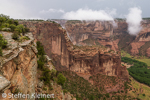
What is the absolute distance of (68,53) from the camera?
4259 cm

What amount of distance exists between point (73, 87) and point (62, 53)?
15.4 meters

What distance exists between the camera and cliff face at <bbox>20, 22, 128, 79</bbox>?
4119 centimetres

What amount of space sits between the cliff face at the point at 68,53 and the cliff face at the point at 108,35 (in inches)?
2284

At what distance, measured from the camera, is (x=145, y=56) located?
114 m

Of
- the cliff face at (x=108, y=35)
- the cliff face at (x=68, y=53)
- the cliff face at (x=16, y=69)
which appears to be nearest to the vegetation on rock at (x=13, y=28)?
the cliff face at (x=16, y=69)

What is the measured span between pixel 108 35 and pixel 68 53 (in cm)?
8823

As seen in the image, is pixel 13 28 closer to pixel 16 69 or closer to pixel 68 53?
pixel 16 69

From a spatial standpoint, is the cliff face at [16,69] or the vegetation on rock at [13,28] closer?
the cliff face at [16,69]

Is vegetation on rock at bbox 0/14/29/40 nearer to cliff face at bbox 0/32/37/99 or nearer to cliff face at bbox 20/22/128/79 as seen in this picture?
cliff face at bbox 0/32/37/99

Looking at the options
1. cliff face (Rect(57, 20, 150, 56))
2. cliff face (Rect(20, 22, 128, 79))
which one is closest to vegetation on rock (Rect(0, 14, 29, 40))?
cliff face (Rect(20, 22, 128, 79))

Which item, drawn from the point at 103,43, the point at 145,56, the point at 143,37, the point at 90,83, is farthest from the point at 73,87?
the point at 143,37

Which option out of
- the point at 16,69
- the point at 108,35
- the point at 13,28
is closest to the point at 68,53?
the point at 13,28

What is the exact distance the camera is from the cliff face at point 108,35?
104062 millimetres

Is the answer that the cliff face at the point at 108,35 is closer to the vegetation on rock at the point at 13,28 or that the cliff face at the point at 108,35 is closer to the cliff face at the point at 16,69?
the vegetation on rock at the point at 13,28
